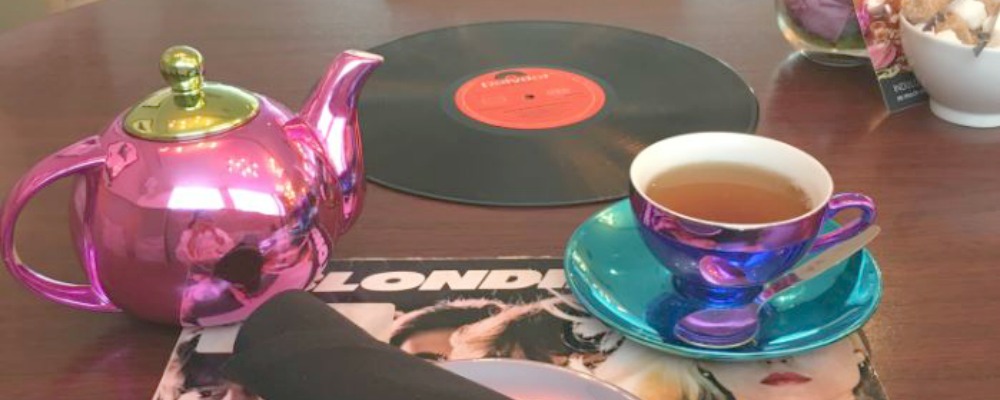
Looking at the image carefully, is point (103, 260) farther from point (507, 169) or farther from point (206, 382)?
point (507, 169)

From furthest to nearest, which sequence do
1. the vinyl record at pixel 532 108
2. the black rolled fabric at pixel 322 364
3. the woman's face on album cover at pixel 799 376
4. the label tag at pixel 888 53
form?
the label tag at pixel 888 53
the vinyl record at pixel 532 108
the woman's face on album cover at pixel 799 376
the black rolled fabric at pixel 322 364

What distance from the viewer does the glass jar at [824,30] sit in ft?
3.07

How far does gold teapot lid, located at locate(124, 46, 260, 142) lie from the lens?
56 centimetres

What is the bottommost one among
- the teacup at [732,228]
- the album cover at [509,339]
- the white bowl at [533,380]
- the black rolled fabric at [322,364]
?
the album cover at [509,339]

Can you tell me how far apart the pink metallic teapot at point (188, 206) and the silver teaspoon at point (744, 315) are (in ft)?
0.75

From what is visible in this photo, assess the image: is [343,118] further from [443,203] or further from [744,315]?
[744,315]

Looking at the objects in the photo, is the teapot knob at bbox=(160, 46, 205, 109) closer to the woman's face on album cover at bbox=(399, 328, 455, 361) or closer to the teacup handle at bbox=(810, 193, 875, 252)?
the woman's face on album cover at bbox=(399, 328, 455, 361)

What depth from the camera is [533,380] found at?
0.50 metres

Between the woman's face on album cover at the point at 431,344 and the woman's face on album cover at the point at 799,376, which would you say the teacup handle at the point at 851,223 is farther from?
the woman's face on album cover at the point at 431,344

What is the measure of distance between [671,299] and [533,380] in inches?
5.5

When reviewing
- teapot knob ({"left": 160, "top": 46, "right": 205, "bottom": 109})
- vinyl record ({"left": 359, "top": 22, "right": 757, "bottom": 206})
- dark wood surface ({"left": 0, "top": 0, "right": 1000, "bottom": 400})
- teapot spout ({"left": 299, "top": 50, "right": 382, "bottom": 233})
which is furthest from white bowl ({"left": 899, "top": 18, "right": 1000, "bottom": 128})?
teapot knob ({"left": 160, "top": 46, "right": 205, "bottom": 109})

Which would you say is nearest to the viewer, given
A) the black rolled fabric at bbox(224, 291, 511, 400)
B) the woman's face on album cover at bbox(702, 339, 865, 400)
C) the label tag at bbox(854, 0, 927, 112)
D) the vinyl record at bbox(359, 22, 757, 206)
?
the black rolled fabric at bbox(224, 291, 511, 400)

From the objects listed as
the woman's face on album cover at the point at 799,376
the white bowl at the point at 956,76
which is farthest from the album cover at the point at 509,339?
the white bowl at the point at 956,76

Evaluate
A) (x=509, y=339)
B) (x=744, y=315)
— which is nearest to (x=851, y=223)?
(x=744, y=315)
